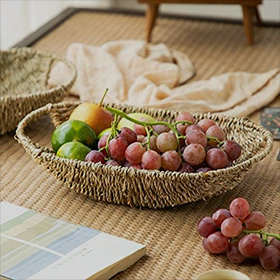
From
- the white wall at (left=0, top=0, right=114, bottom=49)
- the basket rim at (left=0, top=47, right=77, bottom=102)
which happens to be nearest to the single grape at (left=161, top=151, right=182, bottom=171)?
the basket rim at (left=0, top=47, right=77, bottom=102)

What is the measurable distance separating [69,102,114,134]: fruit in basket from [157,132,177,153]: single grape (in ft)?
0.69

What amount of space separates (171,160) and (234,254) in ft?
0.76

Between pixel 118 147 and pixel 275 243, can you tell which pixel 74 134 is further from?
pixel 275 243

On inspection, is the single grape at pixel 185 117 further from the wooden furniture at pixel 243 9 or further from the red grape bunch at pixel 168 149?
the wooden furniture at pixel 243 9

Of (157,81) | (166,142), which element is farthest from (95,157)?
(157,81)

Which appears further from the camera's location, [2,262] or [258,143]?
[258,143]

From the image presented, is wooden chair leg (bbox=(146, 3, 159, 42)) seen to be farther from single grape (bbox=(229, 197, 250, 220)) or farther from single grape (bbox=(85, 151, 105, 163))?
single grape (bbox=(229, 197, 250, 220))

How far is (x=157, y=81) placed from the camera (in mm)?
2113

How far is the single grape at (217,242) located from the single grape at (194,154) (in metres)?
0.18

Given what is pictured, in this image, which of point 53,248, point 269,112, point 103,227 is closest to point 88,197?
point 103,227

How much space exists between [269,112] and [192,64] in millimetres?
442

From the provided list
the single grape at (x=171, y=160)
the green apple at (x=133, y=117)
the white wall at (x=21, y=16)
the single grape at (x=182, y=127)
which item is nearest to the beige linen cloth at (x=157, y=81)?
the green apple at (x=133, y=117)

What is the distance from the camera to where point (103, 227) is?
1.36 meters

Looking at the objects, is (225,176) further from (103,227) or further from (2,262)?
(2,262)
